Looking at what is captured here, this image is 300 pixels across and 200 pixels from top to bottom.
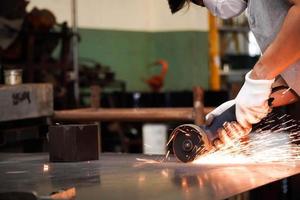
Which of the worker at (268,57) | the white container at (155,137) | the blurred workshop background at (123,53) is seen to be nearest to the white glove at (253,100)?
the worker at (268,57)

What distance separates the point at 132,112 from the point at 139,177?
2126mm

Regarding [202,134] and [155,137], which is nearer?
[202,134]

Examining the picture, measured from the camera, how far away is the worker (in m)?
1.63

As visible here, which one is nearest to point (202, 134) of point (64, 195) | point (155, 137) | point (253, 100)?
point (253, 100)

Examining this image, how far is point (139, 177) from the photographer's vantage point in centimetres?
171

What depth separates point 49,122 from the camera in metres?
3.39

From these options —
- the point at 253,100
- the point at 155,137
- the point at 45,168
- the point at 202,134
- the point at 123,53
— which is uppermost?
the point at 123,53

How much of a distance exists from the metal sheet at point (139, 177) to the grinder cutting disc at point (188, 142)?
0.04 m

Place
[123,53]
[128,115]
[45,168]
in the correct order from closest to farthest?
1. [45,168]
2. [128,115]
3. [123,53]

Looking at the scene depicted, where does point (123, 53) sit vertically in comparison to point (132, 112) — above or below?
above

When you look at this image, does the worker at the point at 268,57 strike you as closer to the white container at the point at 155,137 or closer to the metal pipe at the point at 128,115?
the metal pipe at the point at 128,115

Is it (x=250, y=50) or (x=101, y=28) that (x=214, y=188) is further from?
(x=250, y=50)

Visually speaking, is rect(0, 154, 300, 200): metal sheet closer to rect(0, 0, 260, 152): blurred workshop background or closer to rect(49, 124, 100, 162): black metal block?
rect(49, 124, 100, 162): black metal block

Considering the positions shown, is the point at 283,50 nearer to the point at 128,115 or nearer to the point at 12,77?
the point at 12,77
